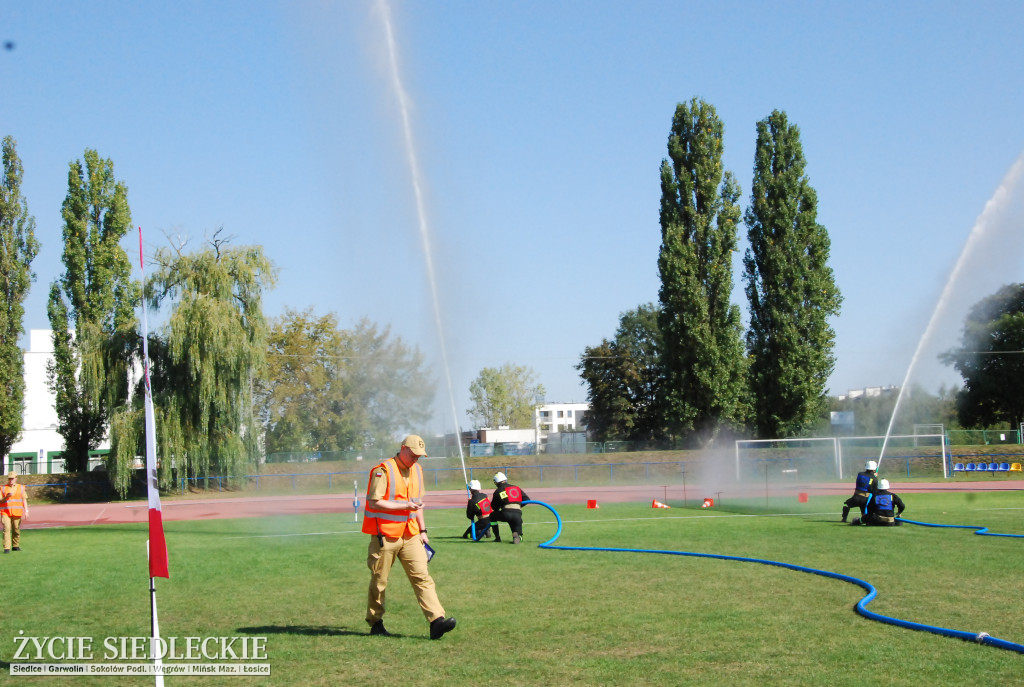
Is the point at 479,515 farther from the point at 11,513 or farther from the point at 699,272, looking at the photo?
the point at 699,272

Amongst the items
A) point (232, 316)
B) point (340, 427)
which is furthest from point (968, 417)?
point (232, 316)

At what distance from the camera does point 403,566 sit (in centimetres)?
968

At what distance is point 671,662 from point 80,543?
1942 centimetres

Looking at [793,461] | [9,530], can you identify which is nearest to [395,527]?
[9,530]

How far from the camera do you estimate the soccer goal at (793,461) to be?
46188 mm

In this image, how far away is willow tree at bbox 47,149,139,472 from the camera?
50469 mm

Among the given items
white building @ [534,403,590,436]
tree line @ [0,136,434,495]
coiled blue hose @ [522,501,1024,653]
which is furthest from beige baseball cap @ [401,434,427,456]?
white building @ [534,403,590,436]

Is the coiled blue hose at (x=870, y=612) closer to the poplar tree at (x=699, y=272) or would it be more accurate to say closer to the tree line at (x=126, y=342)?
the tree line at (x=126, y=342)

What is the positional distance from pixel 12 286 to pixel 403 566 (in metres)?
49.0

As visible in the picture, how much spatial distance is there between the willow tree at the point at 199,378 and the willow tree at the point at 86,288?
17.1 feet

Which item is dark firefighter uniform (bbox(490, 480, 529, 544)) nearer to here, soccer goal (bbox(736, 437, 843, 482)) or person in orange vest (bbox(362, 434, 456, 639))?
person in orange vest (bbox(362, 434, 456, 639))

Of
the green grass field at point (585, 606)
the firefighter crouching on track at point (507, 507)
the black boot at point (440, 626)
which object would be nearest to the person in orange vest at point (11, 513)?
the green grass field at point (585, 606)

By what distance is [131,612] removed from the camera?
11781mm

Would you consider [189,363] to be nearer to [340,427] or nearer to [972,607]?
[340,427]
